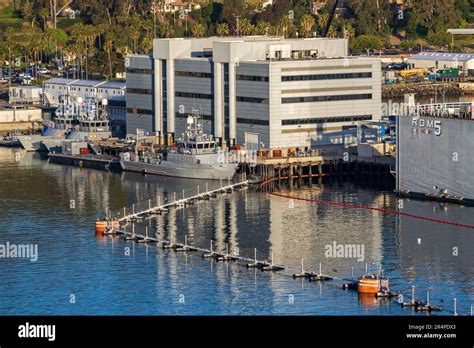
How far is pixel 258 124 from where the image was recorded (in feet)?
382

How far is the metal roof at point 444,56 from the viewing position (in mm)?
190625

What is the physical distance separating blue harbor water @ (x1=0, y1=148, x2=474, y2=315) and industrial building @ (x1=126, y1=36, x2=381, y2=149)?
8.04m

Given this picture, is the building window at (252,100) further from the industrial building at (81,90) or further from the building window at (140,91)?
the industrial building at (81,90)

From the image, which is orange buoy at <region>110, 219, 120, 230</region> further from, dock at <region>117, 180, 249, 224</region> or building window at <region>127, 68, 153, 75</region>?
building window at <region>127, 68, 153, 75</region>

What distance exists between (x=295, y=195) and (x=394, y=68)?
89.8 metres

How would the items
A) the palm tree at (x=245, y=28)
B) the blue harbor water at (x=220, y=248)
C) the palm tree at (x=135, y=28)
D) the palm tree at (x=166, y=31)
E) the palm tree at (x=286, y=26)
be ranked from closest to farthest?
the blue harbor water at (x=220, y=248) < the palm tree at (x=245, y=28) < the palm tree at (x=135, y=28) < the palm tree at (x=286, y=26) < the palm tree at (x=166, y=31)

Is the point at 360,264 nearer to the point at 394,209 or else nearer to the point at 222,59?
the point at 394,209

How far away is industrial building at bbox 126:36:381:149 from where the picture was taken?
116 meters

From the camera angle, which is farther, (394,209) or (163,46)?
(163,46)

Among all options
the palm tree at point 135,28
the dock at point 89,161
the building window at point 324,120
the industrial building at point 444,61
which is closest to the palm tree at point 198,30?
the palm tree at point 135,28
